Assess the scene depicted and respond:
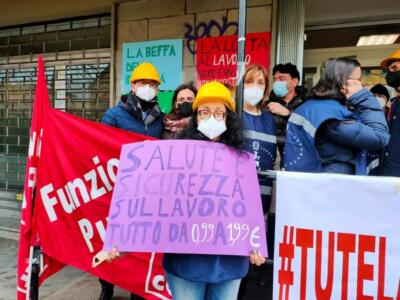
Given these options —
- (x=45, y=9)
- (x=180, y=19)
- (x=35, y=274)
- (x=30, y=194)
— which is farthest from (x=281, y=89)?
(x=45, y=9)

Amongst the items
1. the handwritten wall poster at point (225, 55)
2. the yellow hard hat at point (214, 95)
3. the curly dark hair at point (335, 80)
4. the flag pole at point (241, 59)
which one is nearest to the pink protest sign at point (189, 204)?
the yellow hard hat at point (214, 95)

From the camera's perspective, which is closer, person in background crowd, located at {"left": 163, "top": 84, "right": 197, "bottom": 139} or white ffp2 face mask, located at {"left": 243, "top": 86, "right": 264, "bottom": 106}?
white ffp2 face mask, located at {"left": 243, "top": 86, "right": 264, "bottom": 106}

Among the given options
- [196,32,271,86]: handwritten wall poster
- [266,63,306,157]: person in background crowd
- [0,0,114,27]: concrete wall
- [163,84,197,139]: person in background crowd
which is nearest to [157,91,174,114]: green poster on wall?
[196,32,271,86]: handwritten wall poster

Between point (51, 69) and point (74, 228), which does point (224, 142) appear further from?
point (51, 69)

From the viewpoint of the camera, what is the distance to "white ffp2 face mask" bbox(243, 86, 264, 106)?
271 cm

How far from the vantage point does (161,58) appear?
5.12 m

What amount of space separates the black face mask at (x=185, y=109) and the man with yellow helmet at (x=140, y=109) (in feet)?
0.66

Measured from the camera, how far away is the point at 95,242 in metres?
2.82

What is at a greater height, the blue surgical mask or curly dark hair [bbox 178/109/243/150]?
the blue surgical mask

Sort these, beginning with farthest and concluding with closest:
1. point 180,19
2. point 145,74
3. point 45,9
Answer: point 45,9
point 180,19
point 145,74

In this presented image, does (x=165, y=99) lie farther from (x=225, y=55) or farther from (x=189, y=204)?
(x=189, y=204)

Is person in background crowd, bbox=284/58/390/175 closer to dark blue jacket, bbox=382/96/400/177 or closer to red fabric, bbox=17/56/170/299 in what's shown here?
dark blue jacket, bbox=382/96/400/177

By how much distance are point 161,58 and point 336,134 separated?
10.8ft

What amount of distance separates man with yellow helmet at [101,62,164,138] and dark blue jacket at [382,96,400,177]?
66.2 inches
